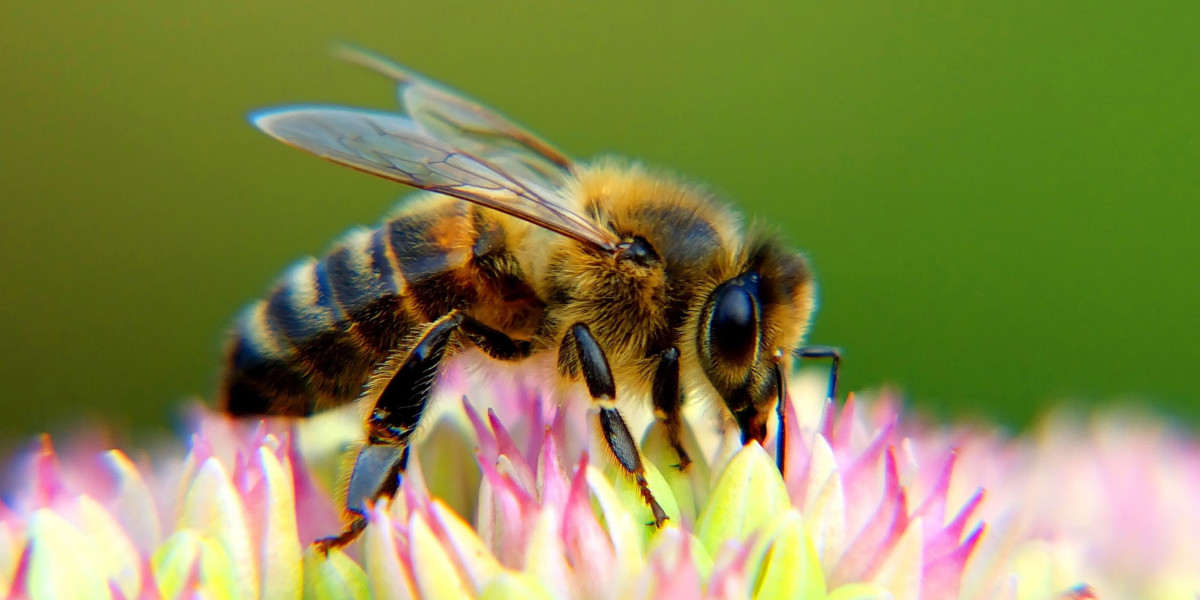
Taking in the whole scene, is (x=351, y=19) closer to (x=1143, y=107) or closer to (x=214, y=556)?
(x=1143, y=107)

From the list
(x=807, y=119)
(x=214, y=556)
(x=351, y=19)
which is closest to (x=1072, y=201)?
(x=807, y=119)

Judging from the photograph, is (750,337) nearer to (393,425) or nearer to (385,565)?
(393,425)

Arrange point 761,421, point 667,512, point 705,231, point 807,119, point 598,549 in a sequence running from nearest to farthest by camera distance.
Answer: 1. point 598,549
2. point 667,512
3. point 761,421
4. point 705,231
5. point 807,119

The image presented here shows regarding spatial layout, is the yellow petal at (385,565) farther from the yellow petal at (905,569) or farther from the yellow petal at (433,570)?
the yellow petal at (905,569)

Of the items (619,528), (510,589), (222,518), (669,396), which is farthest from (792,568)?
(222,518)

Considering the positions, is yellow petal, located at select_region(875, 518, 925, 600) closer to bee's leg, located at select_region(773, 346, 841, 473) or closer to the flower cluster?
the flower cluster

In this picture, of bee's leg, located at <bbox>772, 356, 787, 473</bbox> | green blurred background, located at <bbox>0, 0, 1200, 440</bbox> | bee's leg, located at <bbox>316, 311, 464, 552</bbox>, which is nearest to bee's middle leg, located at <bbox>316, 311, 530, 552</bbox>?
bee's leg, located at <bbox>316, 311, 464, 552</bbox>

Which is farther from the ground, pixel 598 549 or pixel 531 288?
pixel 531 288
